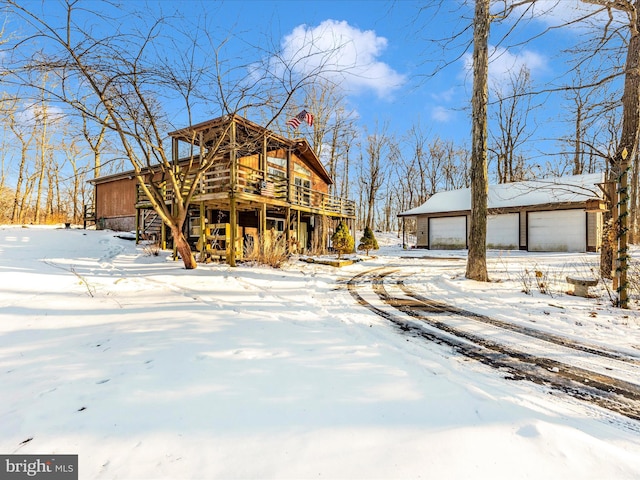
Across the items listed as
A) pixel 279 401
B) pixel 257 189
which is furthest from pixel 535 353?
pixel 257 189

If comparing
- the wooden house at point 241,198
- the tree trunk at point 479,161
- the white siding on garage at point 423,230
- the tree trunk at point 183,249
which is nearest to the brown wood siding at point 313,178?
the wooden house at point 241,198

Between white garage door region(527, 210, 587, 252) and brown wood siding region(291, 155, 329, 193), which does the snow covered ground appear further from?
white garage door region(527, 210, 587, 252)

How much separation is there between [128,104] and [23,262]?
572 centimetres

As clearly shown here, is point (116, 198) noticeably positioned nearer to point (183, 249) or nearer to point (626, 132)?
point (183, 249)

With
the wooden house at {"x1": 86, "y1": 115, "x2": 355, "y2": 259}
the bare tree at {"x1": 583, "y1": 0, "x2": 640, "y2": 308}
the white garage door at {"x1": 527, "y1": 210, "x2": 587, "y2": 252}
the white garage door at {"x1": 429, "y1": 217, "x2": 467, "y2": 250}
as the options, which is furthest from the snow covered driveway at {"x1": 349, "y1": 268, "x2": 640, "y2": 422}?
the white garage door at {"x1": 429, "y1": 217, "x2": 467, "y2": 250}

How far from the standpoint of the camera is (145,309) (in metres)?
4.43

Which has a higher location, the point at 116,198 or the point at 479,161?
the point at 116,198

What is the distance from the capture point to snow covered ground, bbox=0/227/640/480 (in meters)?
1.54

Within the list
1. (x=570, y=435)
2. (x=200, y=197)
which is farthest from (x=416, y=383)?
(x=200, y=197)

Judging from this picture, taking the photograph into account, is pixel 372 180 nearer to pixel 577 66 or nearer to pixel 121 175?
pixel 121 175

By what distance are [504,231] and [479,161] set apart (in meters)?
15.4
